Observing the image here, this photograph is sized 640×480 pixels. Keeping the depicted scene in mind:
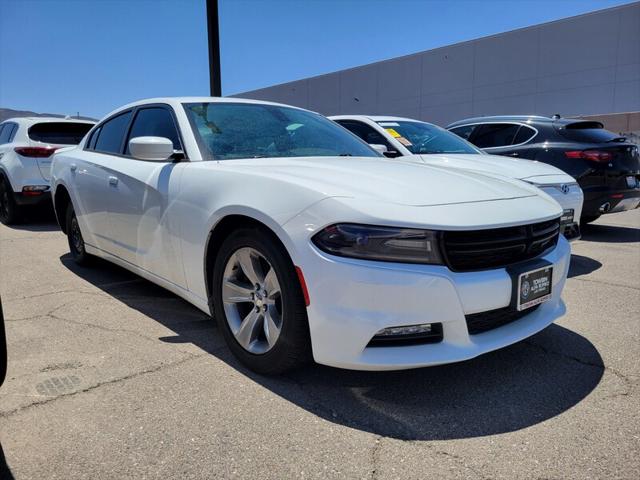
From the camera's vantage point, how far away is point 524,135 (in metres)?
7.20

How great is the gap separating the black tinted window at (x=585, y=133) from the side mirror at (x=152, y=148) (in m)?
5.71

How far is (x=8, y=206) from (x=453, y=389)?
750cm

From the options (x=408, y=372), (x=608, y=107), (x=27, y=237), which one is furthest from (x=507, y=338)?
(x=608, y=107)

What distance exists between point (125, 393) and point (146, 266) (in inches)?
47.8

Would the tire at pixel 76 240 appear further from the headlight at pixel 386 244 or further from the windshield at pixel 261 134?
the headlight at pixel 386 244

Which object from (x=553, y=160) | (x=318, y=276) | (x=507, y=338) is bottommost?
(x=507, y=338)

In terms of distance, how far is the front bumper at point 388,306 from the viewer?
215 cm

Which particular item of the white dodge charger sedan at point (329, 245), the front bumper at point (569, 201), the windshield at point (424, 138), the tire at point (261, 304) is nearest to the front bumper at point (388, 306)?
the white dodge charger sedan at point (329, 245)

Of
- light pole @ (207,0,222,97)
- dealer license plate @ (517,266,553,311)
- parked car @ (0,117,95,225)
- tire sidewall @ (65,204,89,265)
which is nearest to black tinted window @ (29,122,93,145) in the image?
parked car @ (0,117,95,225)

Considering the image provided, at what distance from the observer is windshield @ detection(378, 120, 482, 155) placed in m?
6.04

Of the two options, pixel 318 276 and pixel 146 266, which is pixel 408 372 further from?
pixel 146 266

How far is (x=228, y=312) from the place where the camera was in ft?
9.21

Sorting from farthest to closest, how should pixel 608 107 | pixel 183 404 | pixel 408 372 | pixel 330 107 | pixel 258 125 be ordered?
pixel 330 107, pixel 608 107, pixel 258 125, pixel 408 372, pixel 183 404

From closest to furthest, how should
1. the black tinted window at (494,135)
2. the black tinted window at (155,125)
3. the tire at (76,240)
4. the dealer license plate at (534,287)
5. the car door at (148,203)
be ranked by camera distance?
1. the dealer license plate at (534,287)
2. the car door at (148,203)
3. the black tinted window at (155,125)
4. the tire at (76,240)
5. the black tinted window at (494,135)
